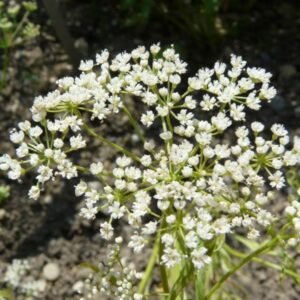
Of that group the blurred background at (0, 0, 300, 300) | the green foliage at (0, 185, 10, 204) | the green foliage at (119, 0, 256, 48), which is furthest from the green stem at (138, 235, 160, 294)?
the green foliage at (119, 0, 256, 48)

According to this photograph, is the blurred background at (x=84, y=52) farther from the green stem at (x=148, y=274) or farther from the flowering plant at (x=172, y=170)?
the flowering plant at (x=172, y=170)

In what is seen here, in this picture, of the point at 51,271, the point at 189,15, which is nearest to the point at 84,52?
the point at 189,15

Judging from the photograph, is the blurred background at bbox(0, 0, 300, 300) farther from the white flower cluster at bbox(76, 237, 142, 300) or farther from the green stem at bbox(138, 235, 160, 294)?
the white flower cluster at bbox(76, 237, 142, 300)

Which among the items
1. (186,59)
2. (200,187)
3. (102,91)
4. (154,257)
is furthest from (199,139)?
(186,59)

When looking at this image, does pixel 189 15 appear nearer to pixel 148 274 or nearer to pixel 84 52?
pixel 84 52

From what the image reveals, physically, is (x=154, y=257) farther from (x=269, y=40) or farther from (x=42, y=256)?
(x=269, y=40)
